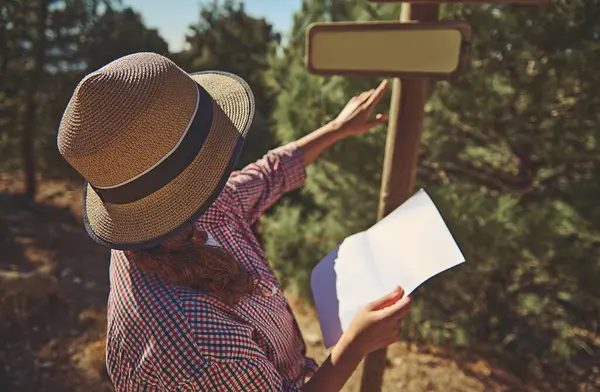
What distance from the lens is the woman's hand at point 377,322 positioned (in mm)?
997

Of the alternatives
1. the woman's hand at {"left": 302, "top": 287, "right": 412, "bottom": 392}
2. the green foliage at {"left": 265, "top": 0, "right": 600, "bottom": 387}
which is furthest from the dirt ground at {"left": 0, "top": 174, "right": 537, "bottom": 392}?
the woman's hand at {"left": 302, "top": 287, "right": 412, "bottom": 392}

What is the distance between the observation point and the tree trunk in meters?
5.42

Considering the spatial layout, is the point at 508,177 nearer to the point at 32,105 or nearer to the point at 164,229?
the point at 164,229

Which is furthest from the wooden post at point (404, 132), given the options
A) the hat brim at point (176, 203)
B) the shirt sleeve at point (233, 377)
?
the shirt sleeve at point (233, 377)

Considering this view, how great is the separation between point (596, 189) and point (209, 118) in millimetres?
1771

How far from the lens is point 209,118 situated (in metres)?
0.88

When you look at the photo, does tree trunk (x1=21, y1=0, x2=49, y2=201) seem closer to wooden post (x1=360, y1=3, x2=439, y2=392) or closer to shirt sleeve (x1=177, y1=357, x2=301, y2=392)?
wooden post (x1=360, y1=3, x2=439, y2=392)

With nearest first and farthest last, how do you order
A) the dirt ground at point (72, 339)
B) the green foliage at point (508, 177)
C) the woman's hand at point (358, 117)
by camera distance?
the woman's hand at point (358, 117) < the green foliage at point (508, 177) < the dirt ground at point (72, 339)

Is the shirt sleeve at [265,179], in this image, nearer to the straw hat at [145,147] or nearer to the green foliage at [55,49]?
the straw hat at [145,147]

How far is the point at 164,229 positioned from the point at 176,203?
5cm

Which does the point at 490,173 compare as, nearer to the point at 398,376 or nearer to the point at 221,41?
the point at 398,376

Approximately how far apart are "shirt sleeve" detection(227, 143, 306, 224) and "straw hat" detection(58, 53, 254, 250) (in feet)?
1.15

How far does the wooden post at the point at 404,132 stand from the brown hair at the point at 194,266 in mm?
633

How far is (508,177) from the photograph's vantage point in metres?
2.40
